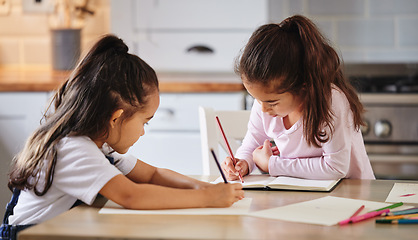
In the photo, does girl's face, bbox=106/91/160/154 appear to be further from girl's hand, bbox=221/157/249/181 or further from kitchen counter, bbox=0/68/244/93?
kitchen counter, bbox=0/68/244/93

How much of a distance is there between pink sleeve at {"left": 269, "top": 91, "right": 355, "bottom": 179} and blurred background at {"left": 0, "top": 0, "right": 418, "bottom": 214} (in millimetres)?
889

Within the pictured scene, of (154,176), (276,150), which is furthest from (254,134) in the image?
(154,176)

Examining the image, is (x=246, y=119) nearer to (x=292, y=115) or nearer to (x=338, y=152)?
(x=292, y=115)

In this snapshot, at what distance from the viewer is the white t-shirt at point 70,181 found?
1121 mm

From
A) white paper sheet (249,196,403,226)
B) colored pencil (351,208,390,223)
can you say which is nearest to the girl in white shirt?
white paper sheet (249,196,403,226)

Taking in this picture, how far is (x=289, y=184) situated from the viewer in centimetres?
130

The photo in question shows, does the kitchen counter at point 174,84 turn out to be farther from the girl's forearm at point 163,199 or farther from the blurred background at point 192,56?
the girl's forearm at point 163,199

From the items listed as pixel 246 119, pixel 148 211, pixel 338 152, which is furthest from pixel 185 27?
pixel 148 211

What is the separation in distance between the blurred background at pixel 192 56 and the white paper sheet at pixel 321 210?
50.4 inches

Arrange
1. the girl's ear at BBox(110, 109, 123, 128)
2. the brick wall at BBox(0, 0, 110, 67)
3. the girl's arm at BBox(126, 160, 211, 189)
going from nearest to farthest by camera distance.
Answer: the girl's ear at BBox(110, 109, 123, 128), the girl's arm at BBox(126, 160, 211, 189), the brick wall at BBox(0, 0, 110, 67)

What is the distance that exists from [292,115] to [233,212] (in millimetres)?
644

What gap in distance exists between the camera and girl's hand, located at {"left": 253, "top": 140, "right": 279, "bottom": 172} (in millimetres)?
1559

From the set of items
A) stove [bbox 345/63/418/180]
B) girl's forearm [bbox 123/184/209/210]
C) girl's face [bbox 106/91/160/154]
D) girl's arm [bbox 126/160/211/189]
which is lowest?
stove [bbox 345/63/418/180]

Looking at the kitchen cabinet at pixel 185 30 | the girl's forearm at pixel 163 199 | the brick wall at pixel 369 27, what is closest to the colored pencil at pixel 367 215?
the girl's forearm at pixel 163 199
